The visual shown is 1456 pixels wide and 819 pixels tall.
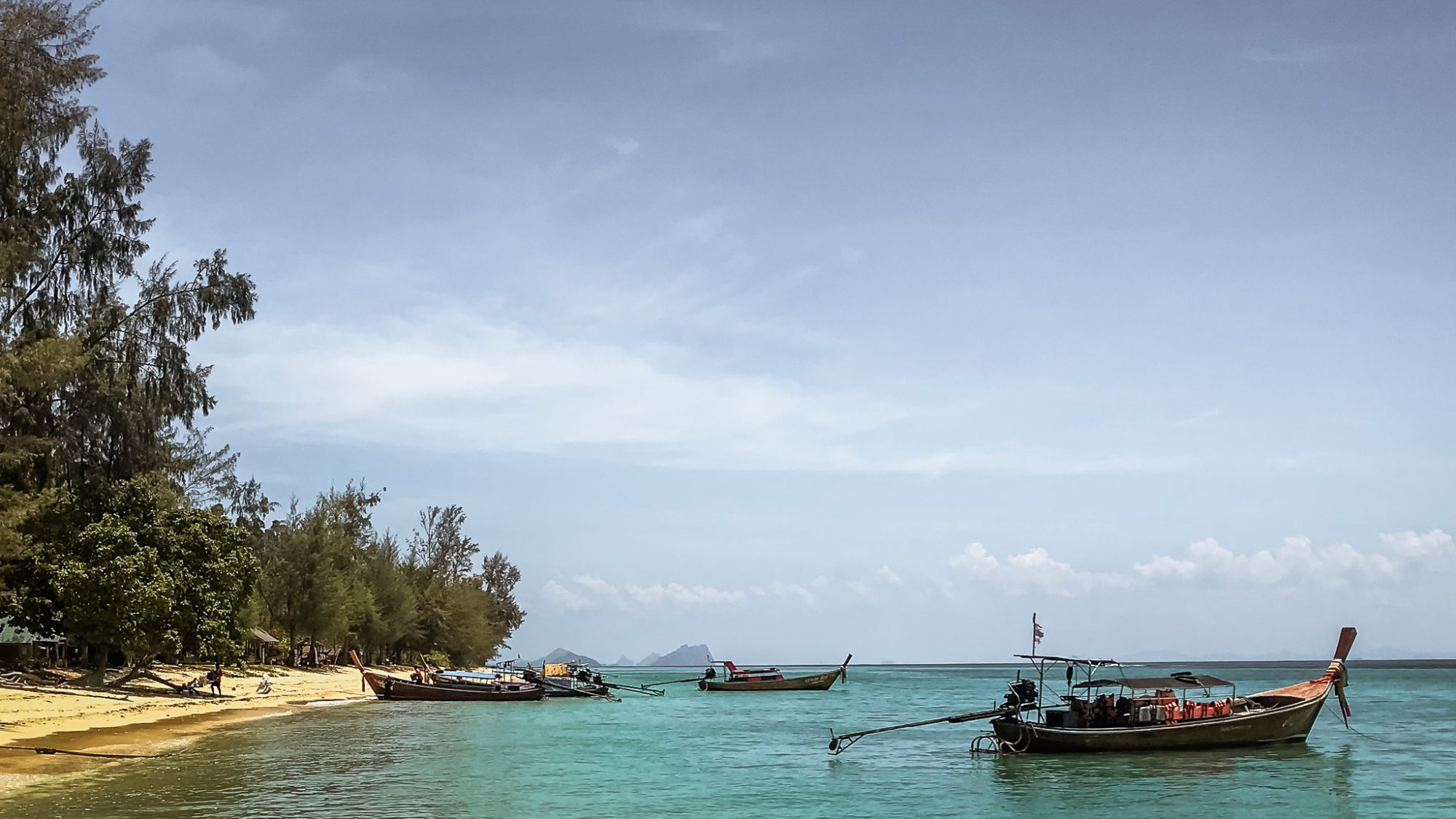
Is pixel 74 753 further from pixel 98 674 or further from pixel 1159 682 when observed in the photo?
pixel 1159 682

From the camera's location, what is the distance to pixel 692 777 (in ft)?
101

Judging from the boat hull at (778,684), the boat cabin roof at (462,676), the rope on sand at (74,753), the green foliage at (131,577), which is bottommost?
the boat hull at (778,684)

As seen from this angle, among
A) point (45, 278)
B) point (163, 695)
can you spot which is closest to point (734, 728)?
point (163, 695)

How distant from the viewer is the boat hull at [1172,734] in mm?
32594

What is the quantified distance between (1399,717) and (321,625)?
63837 mm

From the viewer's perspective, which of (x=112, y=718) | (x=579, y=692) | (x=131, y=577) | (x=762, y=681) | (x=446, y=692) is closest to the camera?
(x=112, y=718)

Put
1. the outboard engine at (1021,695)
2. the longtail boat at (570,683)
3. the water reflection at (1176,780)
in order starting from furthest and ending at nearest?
the longtail boat at (570,683) < the outboard engine at (1021,695) < the water reflection at (1176,780)

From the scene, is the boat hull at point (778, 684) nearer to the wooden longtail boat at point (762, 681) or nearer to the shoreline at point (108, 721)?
the wooden longtail boat at point (762, 681)

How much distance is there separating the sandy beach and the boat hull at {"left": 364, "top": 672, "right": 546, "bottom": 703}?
290 centimetres

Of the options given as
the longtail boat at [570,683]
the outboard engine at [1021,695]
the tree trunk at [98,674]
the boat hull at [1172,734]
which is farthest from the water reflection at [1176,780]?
the longtail boat at [570,683]

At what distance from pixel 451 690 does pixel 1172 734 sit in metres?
39.9

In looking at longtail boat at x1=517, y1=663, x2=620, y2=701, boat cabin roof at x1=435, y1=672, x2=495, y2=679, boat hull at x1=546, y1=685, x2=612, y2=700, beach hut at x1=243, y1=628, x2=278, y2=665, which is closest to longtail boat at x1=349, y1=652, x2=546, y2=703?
boat cabin roof at x1=435, y1=672, x2=495, y2=679

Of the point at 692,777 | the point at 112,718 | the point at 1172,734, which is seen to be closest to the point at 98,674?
the point at 112,718

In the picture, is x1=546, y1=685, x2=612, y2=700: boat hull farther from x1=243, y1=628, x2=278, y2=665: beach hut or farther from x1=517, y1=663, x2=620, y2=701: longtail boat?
x1=243, y1=628, x2=278, y2=665: beach hut
